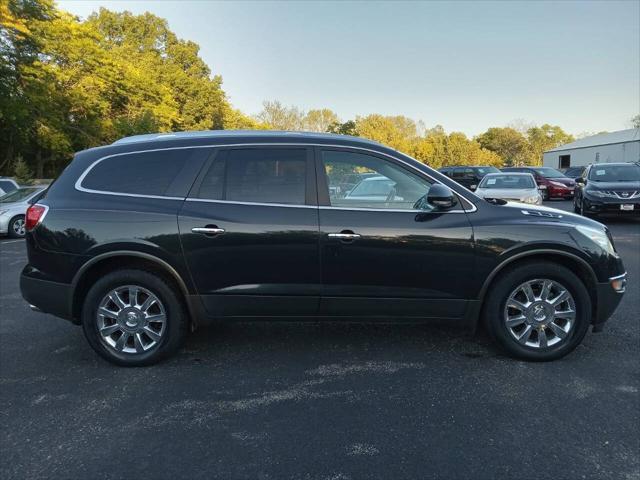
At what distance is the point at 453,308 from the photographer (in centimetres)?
385

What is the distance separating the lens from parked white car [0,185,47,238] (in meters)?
12.4

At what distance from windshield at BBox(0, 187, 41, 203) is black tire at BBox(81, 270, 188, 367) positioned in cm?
1120

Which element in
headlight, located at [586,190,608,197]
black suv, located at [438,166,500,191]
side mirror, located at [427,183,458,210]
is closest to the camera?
side mirror, located at [427,183,458,210]

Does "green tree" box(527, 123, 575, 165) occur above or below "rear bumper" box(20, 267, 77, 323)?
above


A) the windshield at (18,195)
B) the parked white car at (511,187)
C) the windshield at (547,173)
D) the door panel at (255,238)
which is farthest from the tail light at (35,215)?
the windshield at (547,173)

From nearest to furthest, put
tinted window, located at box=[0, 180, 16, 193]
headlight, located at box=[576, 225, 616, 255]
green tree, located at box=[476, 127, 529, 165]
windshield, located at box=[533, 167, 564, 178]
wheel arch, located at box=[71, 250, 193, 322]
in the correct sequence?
wheel arch, located at box=[71, 250, 193, 322] < headlight, located at box=[576, 225, 616, 255] < tinted window, located at box=[0, 180, 16, 193] < windshield, located at box=[533, 167, 564, 178] < green tree, located at box=[476, 127, 529, 165]

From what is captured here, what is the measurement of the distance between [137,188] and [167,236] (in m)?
0.50

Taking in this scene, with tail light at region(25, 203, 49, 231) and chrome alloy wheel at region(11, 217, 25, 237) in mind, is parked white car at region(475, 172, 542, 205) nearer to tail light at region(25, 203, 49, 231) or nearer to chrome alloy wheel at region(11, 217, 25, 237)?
tail light at region(25, 203, 49, 231)

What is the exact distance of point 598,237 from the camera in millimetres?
3945

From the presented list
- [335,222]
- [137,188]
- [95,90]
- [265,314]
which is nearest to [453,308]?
[335,222]

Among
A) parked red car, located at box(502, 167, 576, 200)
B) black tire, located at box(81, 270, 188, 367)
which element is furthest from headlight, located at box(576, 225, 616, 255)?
parked red car, located at box(502, 167, 576, 200)

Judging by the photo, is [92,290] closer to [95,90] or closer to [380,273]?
[380,273]

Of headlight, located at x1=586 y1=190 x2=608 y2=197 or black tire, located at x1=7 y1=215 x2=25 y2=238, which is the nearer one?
headlight, located at x1=586 y1=190 x2=608 y2=197

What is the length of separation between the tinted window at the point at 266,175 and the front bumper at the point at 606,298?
2511 millimetres
